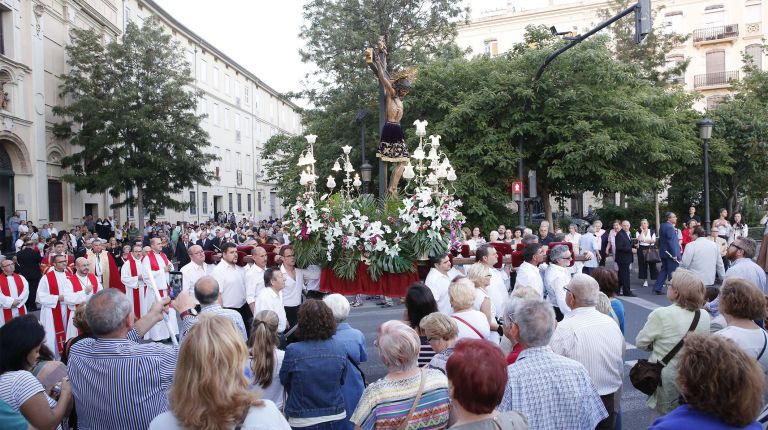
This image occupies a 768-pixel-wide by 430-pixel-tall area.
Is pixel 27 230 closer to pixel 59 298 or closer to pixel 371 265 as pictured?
pixel 59 298

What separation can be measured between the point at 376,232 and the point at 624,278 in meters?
8.76

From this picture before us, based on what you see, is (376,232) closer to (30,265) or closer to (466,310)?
(466,310)

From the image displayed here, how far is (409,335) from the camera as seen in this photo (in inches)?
132

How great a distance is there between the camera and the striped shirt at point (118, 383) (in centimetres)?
329

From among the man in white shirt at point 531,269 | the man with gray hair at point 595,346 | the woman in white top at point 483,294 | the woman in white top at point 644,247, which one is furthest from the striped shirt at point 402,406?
the woman in white top at point 644,247

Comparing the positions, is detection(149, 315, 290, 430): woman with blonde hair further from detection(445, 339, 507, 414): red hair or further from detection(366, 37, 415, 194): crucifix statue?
detection(366, 37, 415, 194): crucifix statue

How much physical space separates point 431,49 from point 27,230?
16.3 meters

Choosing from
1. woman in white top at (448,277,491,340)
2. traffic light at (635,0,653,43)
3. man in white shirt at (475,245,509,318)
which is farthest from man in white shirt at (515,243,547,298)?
traffic light at (635,0,653,43)

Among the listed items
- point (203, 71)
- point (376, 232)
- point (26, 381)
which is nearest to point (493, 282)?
point (376, 232)

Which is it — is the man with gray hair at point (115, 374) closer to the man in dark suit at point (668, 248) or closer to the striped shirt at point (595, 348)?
the striped shirt at point (595, 348)

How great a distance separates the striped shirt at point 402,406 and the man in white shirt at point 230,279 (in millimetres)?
5378

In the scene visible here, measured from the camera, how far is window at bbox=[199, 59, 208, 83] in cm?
4244

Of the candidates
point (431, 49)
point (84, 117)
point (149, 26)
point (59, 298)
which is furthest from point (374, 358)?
point (149, 26)

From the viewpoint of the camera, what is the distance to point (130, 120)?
24531mm
